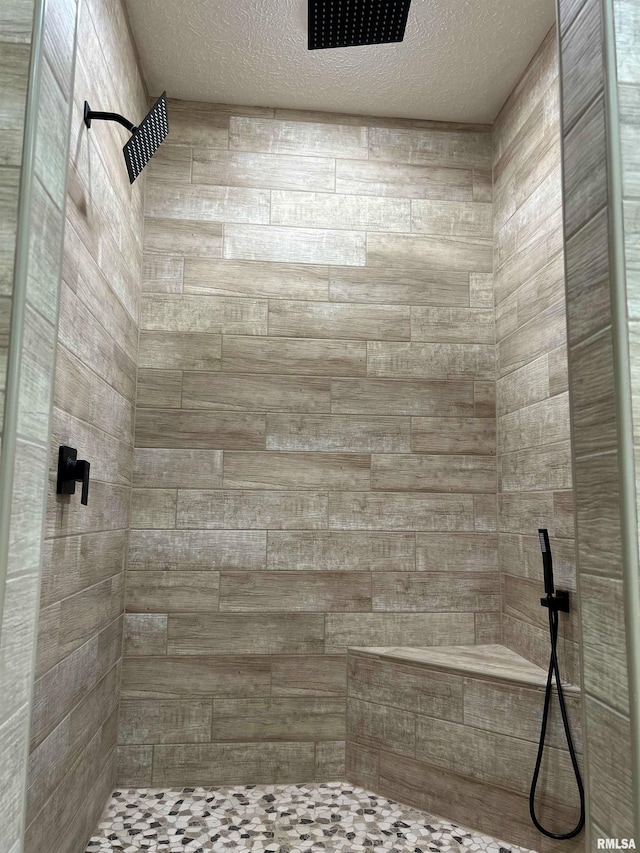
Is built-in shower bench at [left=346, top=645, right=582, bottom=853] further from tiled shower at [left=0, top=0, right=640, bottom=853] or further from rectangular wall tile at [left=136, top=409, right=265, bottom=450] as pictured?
rectangular wall tile at [left=136, top=409, right=265, bottom=450]

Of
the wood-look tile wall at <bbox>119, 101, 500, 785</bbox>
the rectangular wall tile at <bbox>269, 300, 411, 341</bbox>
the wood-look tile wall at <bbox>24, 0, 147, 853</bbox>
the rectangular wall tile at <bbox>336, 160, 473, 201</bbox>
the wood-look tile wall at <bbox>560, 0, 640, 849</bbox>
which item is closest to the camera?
the wood-look tile wall at <bbox>560, 0, 640, 849</bbox>

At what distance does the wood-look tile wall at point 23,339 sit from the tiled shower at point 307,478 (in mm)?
757

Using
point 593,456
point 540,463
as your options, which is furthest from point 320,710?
point 593,456

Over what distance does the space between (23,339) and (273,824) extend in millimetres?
2117

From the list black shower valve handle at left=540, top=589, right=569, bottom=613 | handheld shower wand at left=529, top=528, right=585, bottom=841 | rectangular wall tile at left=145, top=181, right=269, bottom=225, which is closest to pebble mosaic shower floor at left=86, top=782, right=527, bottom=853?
handheld shower wand at left=529, top=528, right=585, bottom=841

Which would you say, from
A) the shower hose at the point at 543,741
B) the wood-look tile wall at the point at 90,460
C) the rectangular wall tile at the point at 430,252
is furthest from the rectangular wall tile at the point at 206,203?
the shower hose at the point at 543,741

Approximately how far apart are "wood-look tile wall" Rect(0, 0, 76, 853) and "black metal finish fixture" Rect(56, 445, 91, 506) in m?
0.75

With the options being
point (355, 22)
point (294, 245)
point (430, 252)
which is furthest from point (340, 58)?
point (430, 252)

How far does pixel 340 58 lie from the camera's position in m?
2.76

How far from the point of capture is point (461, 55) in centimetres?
276

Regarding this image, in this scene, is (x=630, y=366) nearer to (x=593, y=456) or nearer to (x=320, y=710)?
(x=593, y=456)

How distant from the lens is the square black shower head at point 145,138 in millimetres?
2217

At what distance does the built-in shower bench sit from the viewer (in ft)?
7.33

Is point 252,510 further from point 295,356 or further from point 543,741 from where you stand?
point 543,741
